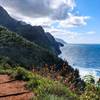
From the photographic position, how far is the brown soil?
8.06 metres

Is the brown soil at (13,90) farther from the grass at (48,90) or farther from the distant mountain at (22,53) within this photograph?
the distant mountain at (22,53)

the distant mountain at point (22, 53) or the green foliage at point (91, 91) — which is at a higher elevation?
the distant mountain at point (22, 53)

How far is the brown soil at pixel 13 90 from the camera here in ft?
26.4

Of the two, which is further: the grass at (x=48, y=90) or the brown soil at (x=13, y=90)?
the brown soil at (x=13, y=90)

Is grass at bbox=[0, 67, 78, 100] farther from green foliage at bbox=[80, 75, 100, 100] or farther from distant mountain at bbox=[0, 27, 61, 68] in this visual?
distant mountain at bbox=[0, 27, 61, 68]

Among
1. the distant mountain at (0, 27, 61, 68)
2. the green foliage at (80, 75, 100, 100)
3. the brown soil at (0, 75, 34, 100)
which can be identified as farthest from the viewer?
the distant mountain at (0, 27, 61, 68)

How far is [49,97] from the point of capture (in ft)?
23.7

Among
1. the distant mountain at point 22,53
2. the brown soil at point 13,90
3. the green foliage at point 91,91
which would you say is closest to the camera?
the green foliage at point 91,91

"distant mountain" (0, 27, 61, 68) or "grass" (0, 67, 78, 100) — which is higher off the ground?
"distant mountain" (0, 27, 61, 68)

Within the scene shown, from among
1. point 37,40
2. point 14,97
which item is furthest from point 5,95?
point 37,40

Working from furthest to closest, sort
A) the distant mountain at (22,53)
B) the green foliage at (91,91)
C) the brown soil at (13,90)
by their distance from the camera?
the distant mountain at (22,53), the brown soil at (13,90), the green foliage at (91,91)

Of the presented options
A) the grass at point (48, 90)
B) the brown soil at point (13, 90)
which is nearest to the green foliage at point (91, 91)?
the grass at point (48, 90)

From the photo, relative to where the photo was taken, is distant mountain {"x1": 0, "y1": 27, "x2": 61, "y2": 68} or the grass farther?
distant mountain {"x1": 0, "y1": 27, "x2": 61, "y2": 68}

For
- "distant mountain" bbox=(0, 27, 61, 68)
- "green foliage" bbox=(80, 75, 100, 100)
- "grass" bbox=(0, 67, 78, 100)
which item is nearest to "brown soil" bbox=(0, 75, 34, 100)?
"grass" bbox=(0, 67, 78, 100)
